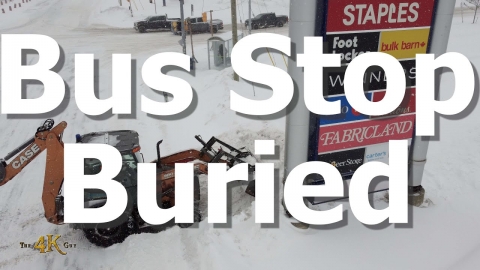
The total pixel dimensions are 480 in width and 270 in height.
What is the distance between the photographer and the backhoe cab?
6.30 m

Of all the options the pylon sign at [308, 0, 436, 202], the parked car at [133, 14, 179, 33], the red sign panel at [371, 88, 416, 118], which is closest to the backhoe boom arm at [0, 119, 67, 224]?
the pylon sign at [308, 0, 436, 202]

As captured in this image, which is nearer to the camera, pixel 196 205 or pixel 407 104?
pixel 407 104

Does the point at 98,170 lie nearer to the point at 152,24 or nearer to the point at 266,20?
the point at 152,24

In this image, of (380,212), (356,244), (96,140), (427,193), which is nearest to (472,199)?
(427,193)

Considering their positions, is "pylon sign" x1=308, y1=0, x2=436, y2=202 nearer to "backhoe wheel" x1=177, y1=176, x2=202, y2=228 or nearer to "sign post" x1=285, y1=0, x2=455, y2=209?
"sign post" x1=285, y1=0, x2=455, y2=209

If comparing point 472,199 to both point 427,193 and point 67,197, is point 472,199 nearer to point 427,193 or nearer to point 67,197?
point 427,193

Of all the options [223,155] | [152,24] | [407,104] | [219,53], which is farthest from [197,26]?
[407,104]

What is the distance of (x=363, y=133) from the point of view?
600cm

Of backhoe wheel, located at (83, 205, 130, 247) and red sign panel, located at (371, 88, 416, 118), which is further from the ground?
red sign panel, located at (371, 88, 416, 118)

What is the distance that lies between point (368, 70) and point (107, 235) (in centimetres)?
558

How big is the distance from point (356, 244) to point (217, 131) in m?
6.64

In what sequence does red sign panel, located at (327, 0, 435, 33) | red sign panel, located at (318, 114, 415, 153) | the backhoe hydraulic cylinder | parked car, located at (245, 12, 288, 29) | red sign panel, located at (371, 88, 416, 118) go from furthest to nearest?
parked car, located at (245, 12, 288, 29)
the backhoe hydraulic cylinder
red sign panel, located at (371, 88, 416, 118)
red sign panel, located at (318, 114, 415, 153)
red sign panel, located at (327, 0, 435, 33)

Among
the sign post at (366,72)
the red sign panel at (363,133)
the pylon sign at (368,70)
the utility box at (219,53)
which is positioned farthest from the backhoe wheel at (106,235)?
the utility box at (219,53)

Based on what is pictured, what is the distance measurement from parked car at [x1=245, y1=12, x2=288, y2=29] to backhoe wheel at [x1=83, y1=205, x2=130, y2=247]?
2620cm
